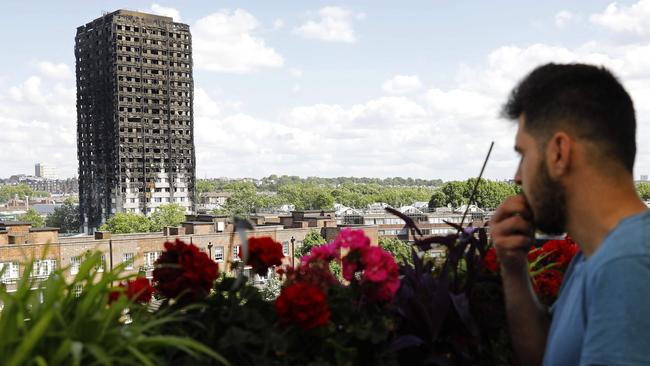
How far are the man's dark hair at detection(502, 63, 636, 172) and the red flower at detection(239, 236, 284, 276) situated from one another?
24.2 inches

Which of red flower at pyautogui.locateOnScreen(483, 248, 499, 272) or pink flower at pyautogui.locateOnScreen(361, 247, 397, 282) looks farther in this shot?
red flower at pyautogui.locateOnScreen(483, 248, 499, 272)

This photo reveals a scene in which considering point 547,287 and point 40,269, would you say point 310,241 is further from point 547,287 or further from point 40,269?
point 40,269

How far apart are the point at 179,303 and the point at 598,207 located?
855 mm

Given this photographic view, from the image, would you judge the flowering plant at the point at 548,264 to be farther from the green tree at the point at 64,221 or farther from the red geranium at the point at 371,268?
the green tree at the point at 64,221

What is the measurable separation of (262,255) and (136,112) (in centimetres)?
Result: 8551

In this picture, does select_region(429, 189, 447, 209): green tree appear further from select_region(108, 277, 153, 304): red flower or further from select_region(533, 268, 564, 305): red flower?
select_region(108, 277, 153, 304): red flower

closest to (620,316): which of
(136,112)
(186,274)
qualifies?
(186,274)

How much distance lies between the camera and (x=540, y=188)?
51.4 inches

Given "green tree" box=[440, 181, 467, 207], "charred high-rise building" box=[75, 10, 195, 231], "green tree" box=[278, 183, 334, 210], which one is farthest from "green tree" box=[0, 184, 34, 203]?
"green tree" box=[440, 181, 467, 207]

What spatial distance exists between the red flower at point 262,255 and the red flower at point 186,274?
0.37 feet

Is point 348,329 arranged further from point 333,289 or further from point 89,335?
point 89,335

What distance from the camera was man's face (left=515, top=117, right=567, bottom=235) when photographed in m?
1.29

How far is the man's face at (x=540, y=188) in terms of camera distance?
1288mm

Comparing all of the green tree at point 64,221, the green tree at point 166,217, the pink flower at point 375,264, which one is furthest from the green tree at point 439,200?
the pink flower at point 375,264
